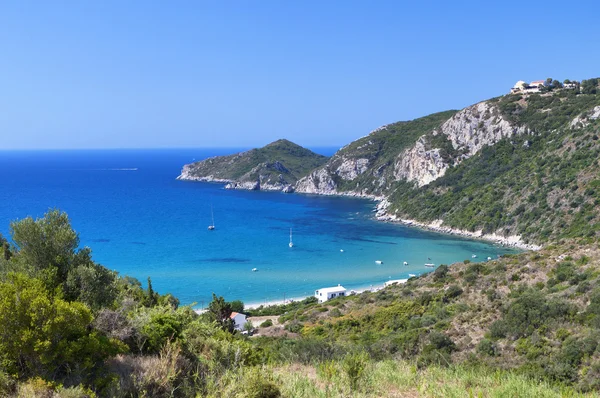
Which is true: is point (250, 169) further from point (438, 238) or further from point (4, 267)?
point (4, 267)

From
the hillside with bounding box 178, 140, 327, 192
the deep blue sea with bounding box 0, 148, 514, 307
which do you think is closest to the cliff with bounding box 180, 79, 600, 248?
the deep blue sea with bounding box 0, 148, 514, 307

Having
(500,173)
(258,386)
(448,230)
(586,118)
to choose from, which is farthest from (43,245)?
(586,118)

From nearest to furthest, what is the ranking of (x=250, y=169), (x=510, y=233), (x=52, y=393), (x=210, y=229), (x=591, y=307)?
(x=52, y=393) < (x=591, y=307) < (x=510, y=233) < (x=210, y=229) < (x=250, y=169)

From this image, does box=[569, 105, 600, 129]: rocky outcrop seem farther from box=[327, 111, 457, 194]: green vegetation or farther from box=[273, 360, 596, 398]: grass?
box=[273, 360, 596, 398]: grass

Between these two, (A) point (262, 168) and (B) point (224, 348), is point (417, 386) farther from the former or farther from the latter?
(A) point (262, 168)

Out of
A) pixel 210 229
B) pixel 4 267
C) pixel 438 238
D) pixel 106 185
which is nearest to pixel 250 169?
pixel 106 185

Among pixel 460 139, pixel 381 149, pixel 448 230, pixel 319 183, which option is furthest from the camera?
pixel 381 149
